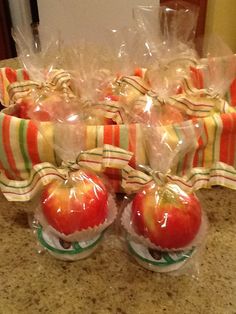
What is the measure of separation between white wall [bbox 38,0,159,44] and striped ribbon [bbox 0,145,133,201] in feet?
3.28

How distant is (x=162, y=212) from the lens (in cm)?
47

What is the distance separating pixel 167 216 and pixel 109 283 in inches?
4.7

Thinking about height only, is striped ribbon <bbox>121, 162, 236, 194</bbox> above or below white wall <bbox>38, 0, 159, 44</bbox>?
below

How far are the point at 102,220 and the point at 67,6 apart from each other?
48.7 inches


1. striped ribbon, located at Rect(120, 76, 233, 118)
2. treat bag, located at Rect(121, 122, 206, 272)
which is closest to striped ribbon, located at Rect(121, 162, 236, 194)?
treat bag, located at Rect(121, 122, 206, 272)

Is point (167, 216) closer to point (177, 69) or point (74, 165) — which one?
point (74, 165)

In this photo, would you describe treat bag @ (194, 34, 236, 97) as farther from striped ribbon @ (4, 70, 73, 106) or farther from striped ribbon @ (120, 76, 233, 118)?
striped ribbon @ (4, 70, 73, 106)

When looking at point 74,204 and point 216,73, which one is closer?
point 74,204

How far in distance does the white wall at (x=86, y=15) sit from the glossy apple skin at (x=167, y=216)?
1077 millimetres

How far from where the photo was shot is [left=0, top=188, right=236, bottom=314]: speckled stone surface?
18.2 inches

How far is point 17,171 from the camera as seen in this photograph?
606 millimetres

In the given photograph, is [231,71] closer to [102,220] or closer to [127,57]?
[127,57]

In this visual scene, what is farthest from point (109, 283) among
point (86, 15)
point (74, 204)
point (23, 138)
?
point (86, 15)

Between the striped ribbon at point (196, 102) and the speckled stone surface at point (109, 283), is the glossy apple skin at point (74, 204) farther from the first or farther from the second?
the striped ribbon at point (196, 102)
